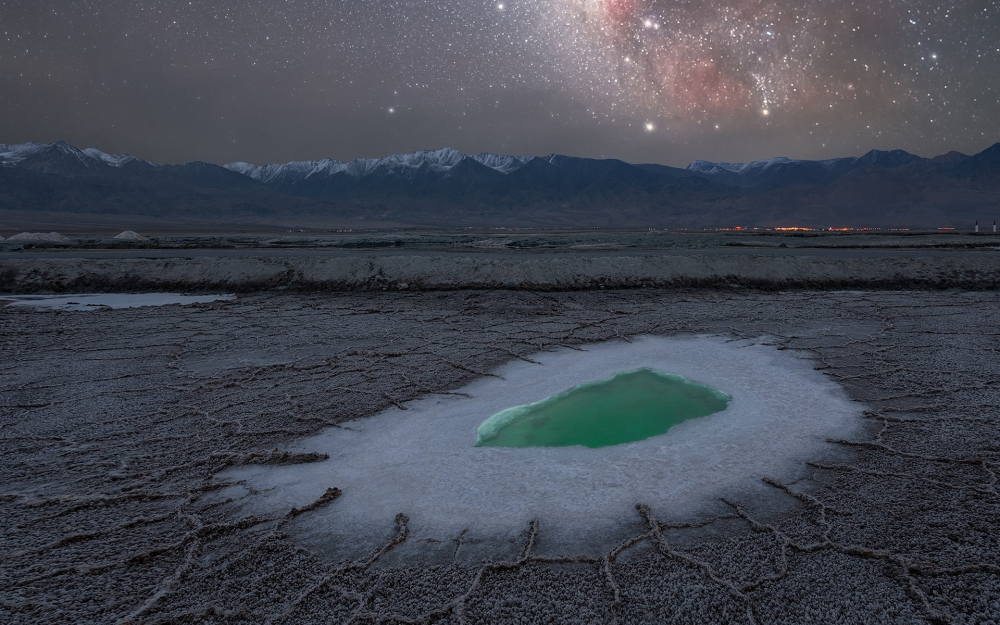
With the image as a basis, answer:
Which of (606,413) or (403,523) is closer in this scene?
(403,523)

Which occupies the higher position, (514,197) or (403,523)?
(514,197)

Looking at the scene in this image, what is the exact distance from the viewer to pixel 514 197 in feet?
536

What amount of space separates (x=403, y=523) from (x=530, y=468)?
1289 mm

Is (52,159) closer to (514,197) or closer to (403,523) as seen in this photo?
(514,197)

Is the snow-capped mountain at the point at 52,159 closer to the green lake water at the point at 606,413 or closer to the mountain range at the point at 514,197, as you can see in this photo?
the mountain range at the point at 514,197

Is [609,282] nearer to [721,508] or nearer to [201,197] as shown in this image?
[721,508]

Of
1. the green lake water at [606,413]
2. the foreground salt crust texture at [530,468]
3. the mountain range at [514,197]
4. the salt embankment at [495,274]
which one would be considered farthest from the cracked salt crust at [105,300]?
the mountain range at [514,197]

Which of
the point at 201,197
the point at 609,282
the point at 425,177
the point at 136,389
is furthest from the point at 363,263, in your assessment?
the point at 425,177

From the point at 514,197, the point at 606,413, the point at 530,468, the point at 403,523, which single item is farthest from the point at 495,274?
A: the point at 514,197

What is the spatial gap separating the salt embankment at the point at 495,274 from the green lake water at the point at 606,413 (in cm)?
833

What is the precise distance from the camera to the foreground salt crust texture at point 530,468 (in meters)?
3.69

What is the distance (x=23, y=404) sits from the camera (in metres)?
5.95

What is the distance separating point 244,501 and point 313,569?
3.72 feet

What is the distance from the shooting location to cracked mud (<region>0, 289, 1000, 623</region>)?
2.83m
